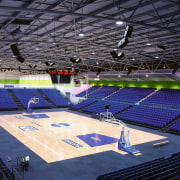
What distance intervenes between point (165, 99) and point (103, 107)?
862cm

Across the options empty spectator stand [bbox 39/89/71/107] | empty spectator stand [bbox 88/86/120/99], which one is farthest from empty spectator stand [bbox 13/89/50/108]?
empty spectator stand [bbox 88/86/120/99]

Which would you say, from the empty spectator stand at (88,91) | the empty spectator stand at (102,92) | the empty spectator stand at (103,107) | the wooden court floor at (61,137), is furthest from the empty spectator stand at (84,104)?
the wooden court floor at (61,137)

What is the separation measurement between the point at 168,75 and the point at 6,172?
906 inches

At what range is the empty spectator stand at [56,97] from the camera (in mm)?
36475

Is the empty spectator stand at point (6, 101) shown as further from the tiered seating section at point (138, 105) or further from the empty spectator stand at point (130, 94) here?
the empty spectator stand at point (130, 94)

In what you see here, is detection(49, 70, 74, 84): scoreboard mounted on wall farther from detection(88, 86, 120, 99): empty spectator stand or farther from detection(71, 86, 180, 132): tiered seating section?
detection(88, 86, 120, 99): empty spectator stand

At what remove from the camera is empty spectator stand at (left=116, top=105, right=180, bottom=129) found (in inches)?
828

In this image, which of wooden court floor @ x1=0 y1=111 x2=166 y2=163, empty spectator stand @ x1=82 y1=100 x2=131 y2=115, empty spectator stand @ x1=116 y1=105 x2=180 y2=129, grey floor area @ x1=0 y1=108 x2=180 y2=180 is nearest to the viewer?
grey floor area @ x1=0 y1=108 x2=180 y2=180

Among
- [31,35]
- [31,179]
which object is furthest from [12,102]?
[31,179]

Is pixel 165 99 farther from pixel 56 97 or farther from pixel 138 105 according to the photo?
pixel 56 97

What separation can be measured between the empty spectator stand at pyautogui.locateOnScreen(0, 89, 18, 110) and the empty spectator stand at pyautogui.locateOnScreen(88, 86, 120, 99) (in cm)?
1337

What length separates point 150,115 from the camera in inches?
902

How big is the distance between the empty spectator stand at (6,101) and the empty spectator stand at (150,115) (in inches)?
665

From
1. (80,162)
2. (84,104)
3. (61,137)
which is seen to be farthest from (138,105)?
(80,162)
